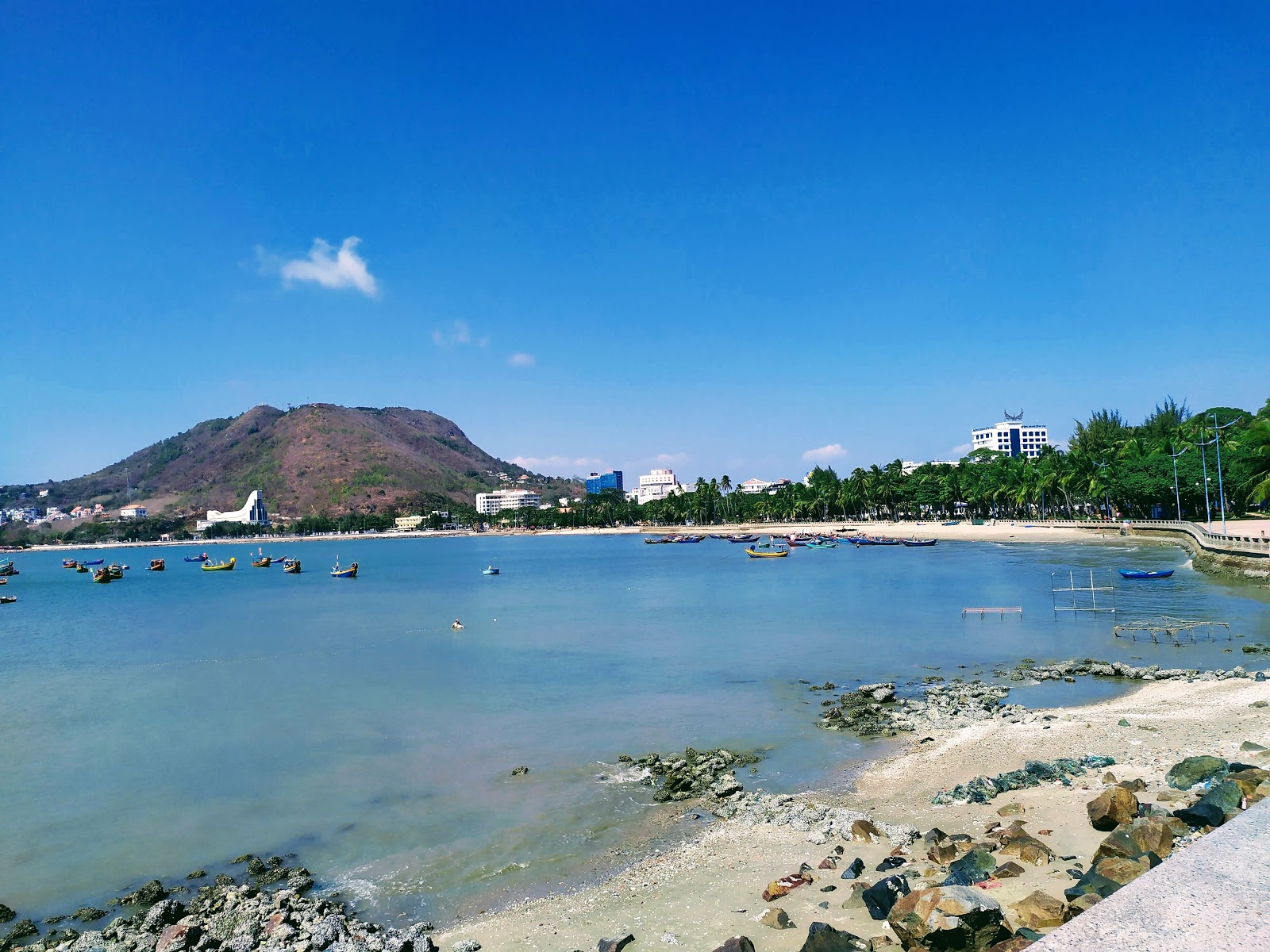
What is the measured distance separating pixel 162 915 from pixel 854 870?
28.8 ft

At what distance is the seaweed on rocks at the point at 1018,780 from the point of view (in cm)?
1156

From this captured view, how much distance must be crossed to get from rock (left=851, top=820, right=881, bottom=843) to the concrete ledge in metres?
6.06

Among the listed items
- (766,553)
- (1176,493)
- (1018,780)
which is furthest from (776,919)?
(1176,493)

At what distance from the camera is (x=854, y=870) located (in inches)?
355

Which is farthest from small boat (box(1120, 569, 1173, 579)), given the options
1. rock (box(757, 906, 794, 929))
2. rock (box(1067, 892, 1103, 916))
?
rock (box(1067, 892, 1103, 916))

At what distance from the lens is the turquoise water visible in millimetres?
12539

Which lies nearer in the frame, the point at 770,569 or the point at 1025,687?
the point at 1025,687

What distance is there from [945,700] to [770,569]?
170ft

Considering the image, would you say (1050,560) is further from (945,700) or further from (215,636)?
(215,636)

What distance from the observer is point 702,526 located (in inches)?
6703

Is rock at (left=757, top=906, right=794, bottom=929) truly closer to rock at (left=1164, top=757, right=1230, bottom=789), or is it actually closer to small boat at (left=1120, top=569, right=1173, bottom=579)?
rock at (left=1164, top=757, right=1230, bottom=789)

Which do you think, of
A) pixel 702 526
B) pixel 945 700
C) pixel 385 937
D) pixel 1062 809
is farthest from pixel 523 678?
pixel 702 526

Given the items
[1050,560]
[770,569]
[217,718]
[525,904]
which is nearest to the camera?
[525,904]

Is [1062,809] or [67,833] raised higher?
[1062,809]
